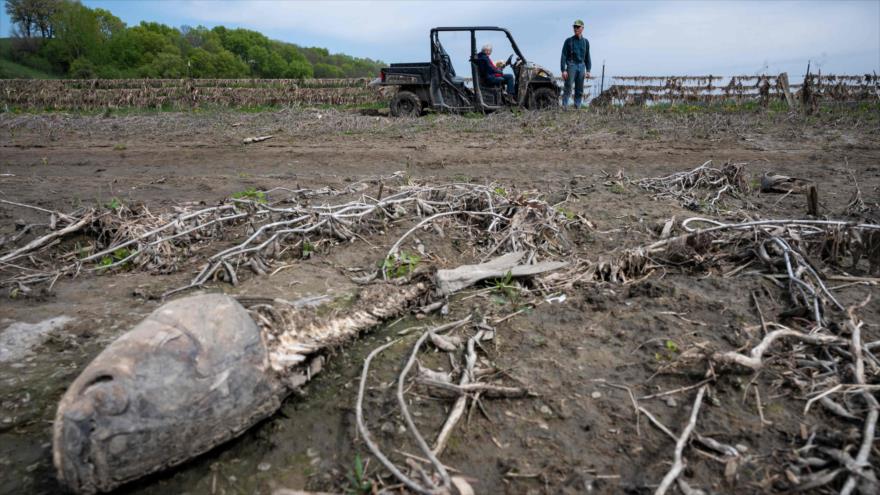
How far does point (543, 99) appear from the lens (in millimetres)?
12219

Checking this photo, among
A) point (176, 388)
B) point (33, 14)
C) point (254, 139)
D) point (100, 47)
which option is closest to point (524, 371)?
point (176, 388)

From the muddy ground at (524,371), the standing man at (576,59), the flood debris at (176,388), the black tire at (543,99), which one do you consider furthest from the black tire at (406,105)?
the flood debris at (176,388)

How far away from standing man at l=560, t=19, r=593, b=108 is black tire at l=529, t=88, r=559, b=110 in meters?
0.45

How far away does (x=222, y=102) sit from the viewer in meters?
A: 21.0

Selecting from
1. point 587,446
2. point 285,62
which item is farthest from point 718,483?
point 285,62

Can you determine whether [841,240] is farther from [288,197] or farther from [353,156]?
[353,156]

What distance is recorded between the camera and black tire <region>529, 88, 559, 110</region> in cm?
1212

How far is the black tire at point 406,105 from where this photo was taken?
12.2 m

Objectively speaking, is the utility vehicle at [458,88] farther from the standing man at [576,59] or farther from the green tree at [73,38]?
the green tree at [73,38]

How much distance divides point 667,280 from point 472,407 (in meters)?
1.63

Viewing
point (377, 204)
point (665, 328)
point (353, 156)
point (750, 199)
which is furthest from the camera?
point (353, 156)

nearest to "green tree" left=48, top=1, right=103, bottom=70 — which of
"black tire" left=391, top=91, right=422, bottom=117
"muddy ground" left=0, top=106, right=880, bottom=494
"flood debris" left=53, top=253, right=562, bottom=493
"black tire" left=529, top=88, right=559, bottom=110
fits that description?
"black tire" left=391, top=91, right=422, bottom=117

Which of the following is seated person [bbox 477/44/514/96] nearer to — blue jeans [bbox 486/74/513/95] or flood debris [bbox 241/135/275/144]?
blue jeans [bbox 486/74/513/95]

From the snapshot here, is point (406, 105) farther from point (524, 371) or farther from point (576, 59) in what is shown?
point (524, 371)
